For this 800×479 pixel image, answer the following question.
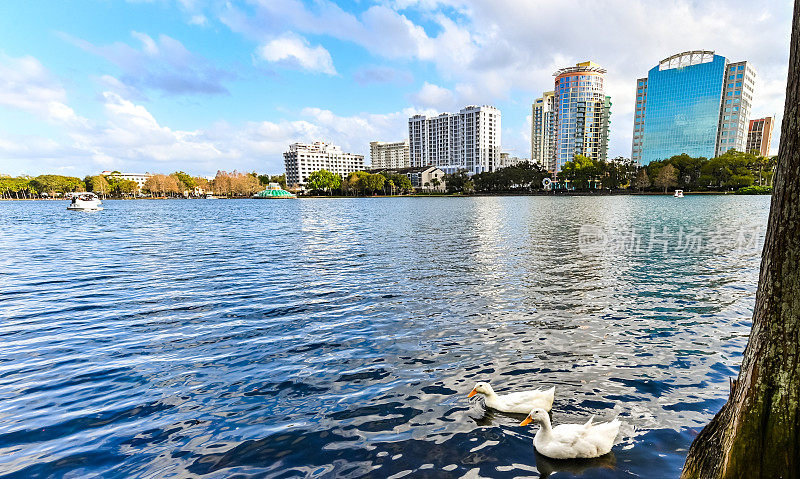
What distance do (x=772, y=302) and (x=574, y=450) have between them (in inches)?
155

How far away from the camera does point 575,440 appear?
21.5 ft

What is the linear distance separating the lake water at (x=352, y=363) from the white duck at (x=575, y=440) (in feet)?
0.69

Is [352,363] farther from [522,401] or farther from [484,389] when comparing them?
[522,401]

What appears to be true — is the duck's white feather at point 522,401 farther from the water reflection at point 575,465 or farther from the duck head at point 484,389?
the water reflection at point 575,465

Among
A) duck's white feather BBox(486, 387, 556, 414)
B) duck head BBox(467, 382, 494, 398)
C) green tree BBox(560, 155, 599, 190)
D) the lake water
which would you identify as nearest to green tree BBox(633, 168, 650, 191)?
green tree BBox(560, 155, 599, 190)

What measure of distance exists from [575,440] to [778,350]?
139 inches

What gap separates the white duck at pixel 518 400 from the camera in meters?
7.89

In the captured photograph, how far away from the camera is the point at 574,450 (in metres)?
6.55

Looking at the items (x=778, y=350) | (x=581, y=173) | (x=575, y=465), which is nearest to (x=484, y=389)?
(x=575, y=465)

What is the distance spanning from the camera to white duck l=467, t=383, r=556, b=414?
789cm

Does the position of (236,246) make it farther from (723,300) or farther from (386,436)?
(723,300)

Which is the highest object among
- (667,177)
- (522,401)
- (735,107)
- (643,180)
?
(735,107)

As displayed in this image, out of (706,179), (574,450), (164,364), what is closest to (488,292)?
(574,450)

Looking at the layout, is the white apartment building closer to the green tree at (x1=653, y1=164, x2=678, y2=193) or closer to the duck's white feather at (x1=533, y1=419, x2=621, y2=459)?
the green tree at (x1=653, y1=164, x2=678, y2=193)
